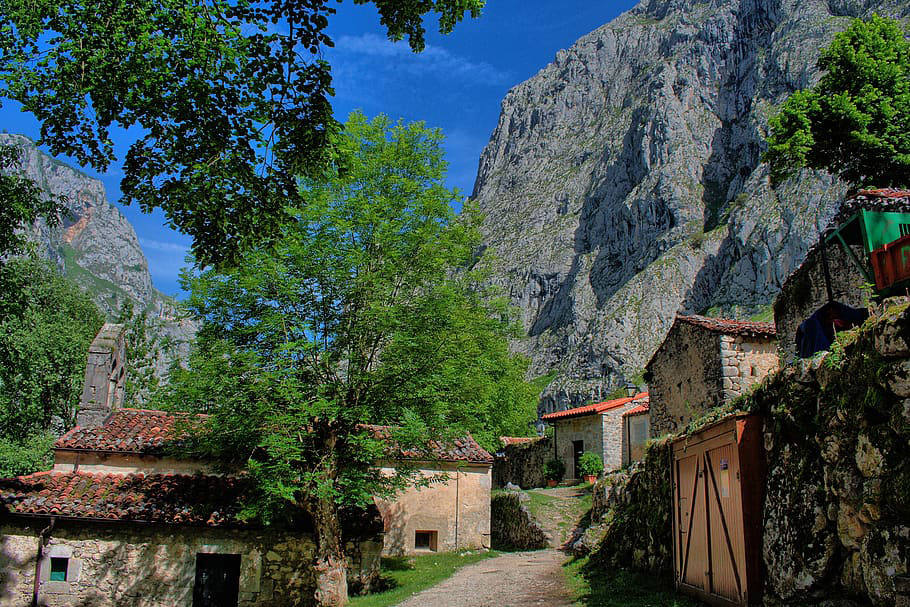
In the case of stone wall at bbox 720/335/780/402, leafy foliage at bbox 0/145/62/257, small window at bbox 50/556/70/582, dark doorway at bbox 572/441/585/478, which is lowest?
small window at bbox 50/556/70/582

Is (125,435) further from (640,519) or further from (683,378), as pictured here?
(683,378)

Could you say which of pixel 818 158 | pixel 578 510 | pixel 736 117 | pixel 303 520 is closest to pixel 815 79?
pixel 736 117

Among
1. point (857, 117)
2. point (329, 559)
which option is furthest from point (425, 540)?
point (857, 117)

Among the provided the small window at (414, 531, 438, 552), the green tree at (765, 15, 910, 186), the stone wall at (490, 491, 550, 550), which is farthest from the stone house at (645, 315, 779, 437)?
the small window at (414, 531, 438, 552)

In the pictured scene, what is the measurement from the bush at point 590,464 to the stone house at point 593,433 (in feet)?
3.16

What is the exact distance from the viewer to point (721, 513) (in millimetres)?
8586

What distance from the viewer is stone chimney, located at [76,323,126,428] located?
19.0 meters

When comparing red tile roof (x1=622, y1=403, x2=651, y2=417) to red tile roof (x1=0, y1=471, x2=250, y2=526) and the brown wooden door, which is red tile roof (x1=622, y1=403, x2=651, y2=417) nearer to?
red tile roof (x1=0, y1=471, x2=250, y2=526)

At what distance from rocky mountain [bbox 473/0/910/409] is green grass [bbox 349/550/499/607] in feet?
231

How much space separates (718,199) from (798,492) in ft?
355

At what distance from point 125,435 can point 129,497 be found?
9.35 feet

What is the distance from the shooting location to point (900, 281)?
7328 millimetres

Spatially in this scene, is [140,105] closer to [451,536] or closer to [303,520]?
[303,520]

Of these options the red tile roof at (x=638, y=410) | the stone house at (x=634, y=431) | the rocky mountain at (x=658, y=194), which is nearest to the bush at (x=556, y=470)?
the stone house at (x=634, y=431)
